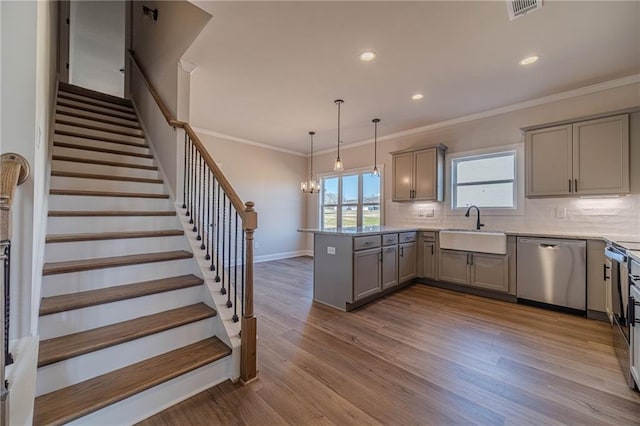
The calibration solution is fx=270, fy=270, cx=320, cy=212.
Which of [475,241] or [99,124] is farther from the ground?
[99,124]

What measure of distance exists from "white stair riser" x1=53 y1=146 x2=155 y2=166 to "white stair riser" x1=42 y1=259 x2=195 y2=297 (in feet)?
5.50

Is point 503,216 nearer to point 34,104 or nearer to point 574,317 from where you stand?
point 574,317

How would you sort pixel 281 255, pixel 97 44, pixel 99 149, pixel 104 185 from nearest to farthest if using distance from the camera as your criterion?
pixel 104 185, pixel 99 149, pixel 97 44, pixel 281 255

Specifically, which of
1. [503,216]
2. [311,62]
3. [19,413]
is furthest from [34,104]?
[503,216]

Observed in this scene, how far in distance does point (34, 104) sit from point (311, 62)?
227 centimetres

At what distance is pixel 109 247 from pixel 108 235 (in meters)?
0.10

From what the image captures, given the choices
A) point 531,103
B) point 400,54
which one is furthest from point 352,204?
point 400,54

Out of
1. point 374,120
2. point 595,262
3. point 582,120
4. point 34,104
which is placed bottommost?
point 595,262

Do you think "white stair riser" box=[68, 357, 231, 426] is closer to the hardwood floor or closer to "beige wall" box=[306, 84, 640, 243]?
the hardwood floor

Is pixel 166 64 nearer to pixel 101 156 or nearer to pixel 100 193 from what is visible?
pixel 101 156

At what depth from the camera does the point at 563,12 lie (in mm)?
2143

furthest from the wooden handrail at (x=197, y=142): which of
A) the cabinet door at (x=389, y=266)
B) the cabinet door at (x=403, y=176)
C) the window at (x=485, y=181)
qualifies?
the window at (x=485, y=181)

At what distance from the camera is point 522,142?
3.83m

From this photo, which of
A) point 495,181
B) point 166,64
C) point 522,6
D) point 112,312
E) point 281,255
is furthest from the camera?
point 281,255
